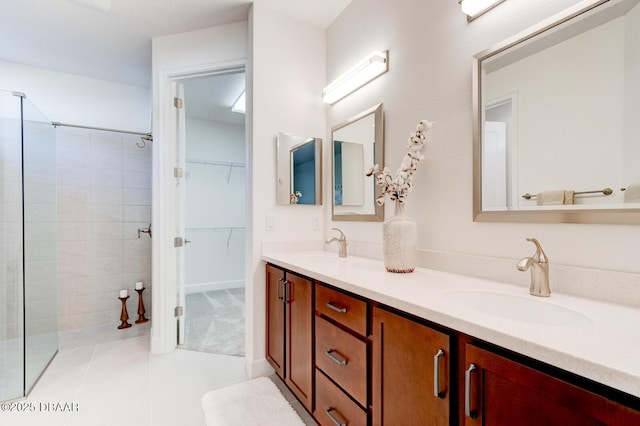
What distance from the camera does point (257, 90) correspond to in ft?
7.00

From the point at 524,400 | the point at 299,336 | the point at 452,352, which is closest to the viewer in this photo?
the point at 524,400

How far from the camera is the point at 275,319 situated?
1952 mm

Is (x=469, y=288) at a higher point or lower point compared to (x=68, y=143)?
lower

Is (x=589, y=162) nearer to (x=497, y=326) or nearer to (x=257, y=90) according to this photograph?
(x=497, y=326)

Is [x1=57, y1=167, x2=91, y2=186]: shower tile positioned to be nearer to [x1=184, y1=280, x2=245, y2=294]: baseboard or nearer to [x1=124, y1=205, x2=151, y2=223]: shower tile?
[x1=124, y1=205, x2=151, y2=223]: shower tile

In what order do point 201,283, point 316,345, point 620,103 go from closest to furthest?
point 620,103, point 316,345, point 201,283

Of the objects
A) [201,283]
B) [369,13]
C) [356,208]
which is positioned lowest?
[201,283]

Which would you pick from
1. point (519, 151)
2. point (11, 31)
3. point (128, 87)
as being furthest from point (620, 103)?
point (128, 87)

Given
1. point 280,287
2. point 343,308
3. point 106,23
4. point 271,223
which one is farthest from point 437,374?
point 106,23

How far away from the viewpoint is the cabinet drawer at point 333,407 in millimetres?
1165

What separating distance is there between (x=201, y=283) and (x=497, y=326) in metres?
4.25

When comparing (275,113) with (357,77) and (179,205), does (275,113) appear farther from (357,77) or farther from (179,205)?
(179,205)

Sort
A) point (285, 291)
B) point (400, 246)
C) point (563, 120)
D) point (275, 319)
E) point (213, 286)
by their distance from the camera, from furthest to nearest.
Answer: point (213, 286), point (275, 319), point (285, 291), point (400, 246), point (563, 120)

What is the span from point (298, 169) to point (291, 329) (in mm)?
1117
